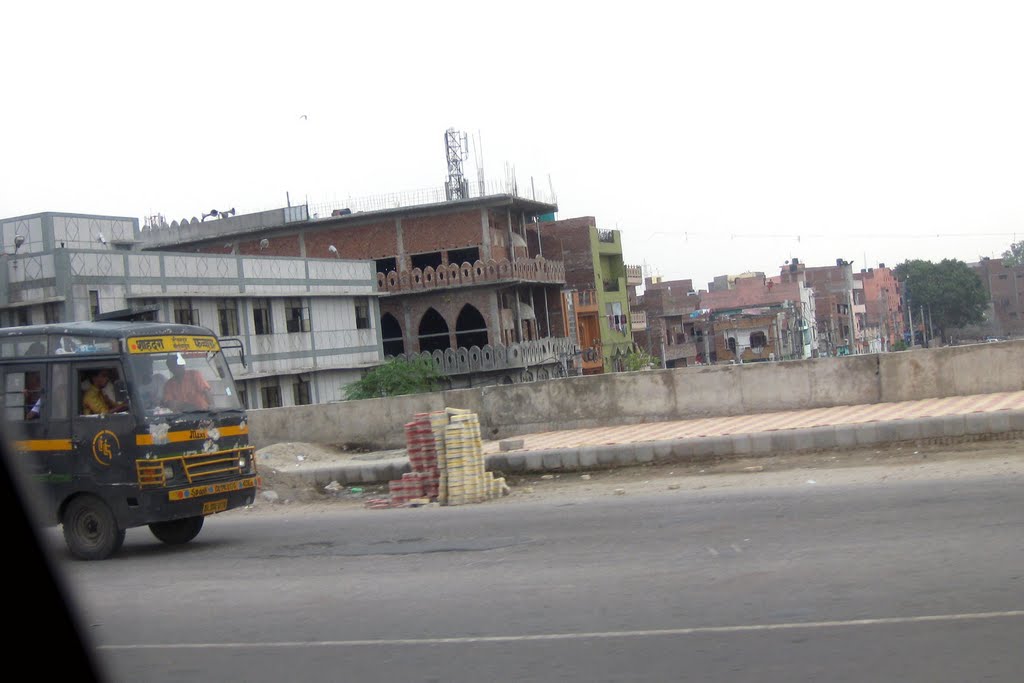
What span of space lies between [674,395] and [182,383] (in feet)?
33.8

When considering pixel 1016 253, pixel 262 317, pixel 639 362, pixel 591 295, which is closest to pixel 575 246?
pixel 591 295

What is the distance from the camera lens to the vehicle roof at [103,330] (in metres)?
11.5

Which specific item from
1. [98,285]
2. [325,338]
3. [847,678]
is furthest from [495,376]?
[847,678]

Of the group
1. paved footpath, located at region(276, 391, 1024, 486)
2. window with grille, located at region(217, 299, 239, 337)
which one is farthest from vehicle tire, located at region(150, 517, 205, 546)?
window with grille, located at region(217, 299, 239, 337)

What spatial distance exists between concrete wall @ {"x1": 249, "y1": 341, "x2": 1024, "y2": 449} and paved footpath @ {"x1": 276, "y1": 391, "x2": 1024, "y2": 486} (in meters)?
0.30

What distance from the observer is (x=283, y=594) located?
8.98 metres

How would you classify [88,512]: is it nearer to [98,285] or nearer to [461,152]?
[98,285]

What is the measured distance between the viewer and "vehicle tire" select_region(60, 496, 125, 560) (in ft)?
37.3

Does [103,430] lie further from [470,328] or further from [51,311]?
[470,328]

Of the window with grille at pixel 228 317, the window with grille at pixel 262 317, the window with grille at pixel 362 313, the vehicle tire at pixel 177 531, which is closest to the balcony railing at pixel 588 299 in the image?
the window with grille at pixel 362 313

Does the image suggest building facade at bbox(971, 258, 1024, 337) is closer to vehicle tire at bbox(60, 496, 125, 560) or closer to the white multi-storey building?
the white multi-storey building

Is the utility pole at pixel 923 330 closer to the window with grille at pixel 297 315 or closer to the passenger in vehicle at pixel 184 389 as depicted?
the window with grille at pixel 297 315

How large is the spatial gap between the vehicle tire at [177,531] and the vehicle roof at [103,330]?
2441 millimetres

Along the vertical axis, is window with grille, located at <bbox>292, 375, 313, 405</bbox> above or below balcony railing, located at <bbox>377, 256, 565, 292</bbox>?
below
